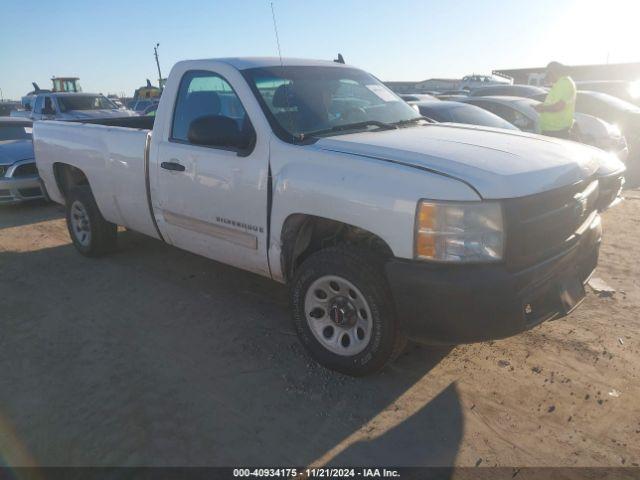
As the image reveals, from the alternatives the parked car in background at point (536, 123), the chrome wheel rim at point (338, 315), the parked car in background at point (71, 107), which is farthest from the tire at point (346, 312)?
the parked car in background at point (71, 107)

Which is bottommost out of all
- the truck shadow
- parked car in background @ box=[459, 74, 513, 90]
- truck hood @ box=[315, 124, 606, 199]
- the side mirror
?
the truck shadow

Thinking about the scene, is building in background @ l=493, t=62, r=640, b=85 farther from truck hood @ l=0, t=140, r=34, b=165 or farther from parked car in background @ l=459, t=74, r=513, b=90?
truck hood @ l=0, t=140, r=34, b=165

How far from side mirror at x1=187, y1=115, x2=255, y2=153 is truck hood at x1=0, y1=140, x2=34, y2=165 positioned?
5894mm

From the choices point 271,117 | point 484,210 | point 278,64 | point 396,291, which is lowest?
point 396,291

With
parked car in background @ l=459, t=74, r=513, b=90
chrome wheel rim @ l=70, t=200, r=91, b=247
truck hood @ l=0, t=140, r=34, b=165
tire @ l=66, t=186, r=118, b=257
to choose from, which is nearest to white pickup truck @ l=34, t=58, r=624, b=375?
tire @ l=66, t=186, r=118, b=257

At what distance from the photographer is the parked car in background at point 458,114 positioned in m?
7.15

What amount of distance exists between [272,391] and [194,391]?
0.47m

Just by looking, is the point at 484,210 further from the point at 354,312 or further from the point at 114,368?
the point at 114,368

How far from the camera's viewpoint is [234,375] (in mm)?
3182

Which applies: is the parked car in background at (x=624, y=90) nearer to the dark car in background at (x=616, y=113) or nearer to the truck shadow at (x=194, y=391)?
the dark car in background at (x=616, y=113)

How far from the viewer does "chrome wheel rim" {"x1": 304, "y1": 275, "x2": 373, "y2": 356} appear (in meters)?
3.00

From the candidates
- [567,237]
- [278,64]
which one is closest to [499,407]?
[567,237]

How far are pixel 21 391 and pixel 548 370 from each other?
325 centimetres

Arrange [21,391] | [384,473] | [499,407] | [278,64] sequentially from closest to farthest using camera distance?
[384,473] < [499,407] < [21,391] < [278,64]
